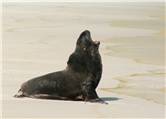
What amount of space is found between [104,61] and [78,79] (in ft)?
17.7

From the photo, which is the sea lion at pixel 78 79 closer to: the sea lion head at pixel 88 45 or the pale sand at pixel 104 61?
the sea lion head at pixel 88 45

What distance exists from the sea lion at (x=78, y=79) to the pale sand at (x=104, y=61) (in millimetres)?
135

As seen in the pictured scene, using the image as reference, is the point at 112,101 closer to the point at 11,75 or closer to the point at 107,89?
the point at 107,89

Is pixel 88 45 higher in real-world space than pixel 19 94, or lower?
higher

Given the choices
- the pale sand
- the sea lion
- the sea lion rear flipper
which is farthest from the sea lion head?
the sea lion rear flipper

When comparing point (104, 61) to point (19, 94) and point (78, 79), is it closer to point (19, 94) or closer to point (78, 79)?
point (19, 94)

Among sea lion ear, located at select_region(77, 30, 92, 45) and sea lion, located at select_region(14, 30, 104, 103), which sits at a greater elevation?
sea lion ear, located at select_region(77, 30, 92, 45)

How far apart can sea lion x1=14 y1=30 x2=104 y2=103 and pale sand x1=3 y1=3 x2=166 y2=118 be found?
0.44 feet

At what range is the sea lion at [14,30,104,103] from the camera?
10984 mm

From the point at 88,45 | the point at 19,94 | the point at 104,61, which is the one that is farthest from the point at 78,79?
the point at 104,61

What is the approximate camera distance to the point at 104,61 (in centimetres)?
1638

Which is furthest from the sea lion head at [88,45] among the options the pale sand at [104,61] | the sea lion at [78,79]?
the pale sand at [104,61]

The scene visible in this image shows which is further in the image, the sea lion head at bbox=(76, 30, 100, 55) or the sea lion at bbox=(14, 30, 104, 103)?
the sea lion head at bbox=(76, 30, 100, 55)

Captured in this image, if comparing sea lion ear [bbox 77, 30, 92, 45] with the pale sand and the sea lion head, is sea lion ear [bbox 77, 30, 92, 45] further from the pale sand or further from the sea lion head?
the pale sand
